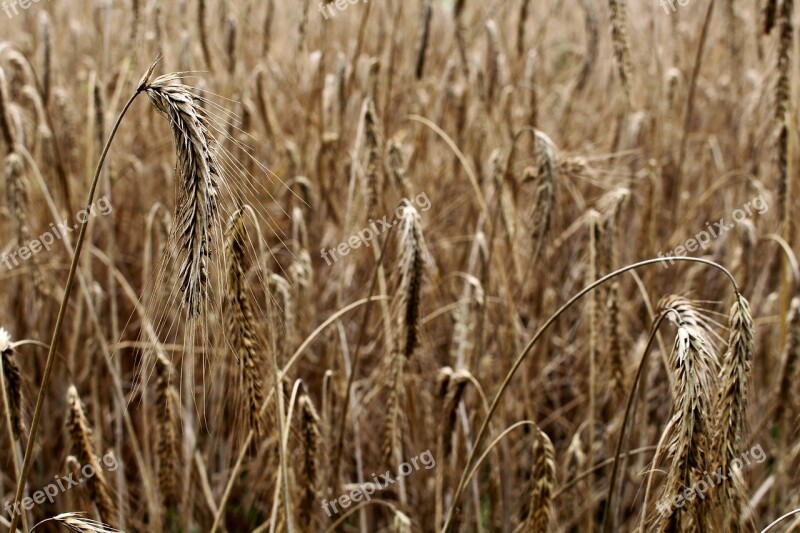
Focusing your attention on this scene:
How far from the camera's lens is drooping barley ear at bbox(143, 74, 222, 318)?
0.93 meters

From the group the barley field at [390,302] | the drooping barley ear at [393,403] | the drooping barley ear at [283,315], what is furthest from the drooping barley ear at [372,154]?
the drooping barley ear at [393,403]

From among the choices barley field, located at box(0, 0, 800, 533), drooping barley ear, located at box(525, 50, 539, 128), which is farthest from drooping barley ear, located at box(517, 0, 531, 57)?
drooping barley ear, located at box(525, 50, 539, 128)

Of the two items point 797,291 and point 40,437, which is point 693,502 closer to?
point 40,437

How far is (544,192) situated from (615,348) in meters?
0.42

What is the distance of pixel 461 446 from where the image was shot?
88.0 inches

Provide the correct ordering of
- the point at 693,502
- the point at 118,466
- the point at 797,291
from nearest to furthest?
the point at 693,502 < the point at 118,466 < the point at 797,291

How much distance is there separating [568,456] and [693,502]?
92cm

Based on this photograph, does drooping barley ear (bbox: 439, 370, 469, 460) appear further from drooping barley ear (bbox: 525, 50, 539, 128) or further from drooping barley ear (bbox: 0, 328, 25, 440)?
drooping barley ear (bbox: 525, 50, 539, 128)

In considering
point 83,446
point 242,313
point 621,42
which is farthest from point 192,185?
point 621,42

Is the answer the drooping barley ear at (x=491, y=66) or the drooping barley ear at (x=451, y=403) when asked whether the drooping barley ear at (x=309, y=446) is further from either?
the drooping barley ear at (x=491, y=66)

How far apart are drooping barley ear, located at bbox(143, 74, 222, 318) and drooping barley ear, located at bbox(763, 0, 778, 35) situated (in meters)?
1.56

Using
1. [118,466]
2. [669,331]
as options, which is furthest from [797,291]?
[118,466]

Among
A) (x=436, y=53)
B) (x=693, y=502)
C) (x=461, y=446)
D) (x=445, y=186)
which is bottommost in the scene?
(x=461, y=446)

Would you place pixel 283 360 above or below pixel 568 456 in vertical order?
above
